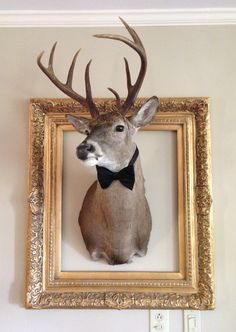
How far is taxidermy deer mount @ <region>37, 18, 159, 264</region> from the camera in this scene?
1.43 meters

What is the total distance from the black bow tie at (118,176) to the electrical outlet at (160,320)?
56 centimetres

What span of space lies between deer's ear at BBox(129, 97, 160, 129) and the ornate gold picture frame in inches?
8.4

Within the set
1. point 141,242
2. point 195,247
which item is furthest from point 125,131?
point 195,247

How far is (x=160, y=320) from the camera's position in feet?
5.58

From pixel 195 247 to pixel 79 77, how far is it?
89 centimetres

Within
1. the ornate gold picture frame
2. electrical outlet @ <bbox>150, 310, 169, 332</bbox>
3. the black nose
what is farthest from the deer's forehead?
electrical outlet @ <bbox>150, 310, 169, 332</bbox>

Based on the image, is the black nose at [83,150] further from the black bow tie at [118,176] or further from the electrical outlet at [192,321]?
the electrical outlet at [192,321]

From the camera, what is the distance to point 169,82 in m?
1.83

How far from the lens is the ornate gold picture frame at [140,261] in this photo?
168 centimetres

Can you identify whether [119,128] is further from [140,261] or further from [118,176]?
[140,261]

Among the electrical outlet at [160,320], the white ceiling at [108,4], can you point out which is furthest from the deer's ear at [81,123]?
the electrical outlet at [160,320]

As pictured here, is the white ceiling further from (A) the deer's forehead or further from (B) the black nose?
(B) the black nose

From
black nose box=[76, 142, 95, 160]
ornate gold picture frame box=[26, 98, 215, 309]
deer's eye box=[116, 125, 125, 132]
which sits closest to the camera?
black nose box=[76, 142, 95, 160]

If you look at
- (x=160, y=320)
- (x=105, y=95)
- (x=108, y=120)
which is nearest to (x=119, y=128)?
(x=108, y=120)
